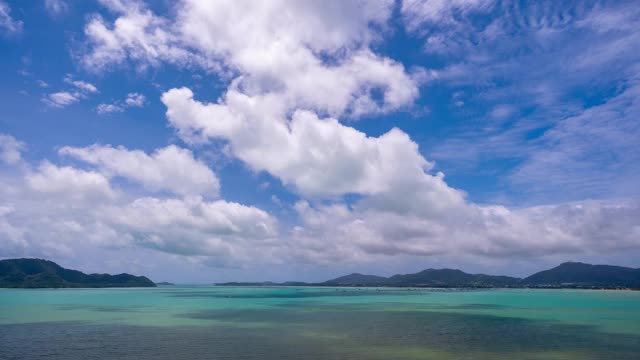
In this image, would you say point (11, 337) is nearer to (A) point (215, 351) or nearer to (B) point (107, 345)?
(B) point (107, 345)

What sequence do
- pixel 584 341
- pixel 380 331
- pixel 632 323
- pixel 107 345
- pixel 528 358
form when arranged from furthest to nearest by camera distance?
1. pixel 632 323
2. pixel 380 331
3. pixel 584 341
4. pixel 107 345
5. pixel 528 358

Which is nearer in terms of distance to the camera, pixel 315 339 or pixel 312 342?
pixel 312 342

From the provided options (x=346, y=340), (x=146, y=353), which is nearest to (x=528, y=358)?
(x=346, y=340)

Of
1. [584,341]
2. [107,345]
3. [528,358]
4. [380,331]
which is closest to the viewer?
[528,358]

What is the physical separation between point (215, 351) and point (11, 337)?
2347cm

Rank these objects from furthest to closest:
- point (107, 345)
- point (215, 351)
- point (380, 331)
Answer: point (380, 331) → point (107, 345) → point (215, 351)

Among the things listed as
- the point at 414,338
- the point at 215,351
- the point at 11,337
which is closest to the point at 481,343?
the point at 414,338

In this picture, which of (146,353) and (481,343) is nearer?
(146,353)

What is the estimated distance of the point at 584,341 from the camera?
40688mm

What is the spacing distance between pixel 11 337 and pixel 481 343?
4674cm

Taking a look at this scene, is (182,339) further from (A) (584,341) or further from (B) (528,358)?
(A) (584,341)

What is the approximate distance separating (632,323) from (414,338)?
120 feet

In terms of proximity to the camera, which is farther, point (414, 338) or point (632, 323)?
point (632, 323)

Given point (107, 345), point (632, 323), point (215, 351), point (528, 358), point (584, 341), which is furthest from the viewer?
point (632, 323)
